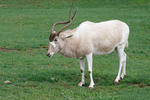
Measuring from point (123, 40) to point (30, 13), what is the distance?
67.8ft

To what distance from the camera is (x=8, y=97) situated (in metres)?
9.05

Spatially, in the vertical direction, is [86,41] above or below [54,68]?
above

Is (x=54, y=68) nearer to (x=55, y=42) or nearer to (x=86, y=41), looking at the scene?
(x=55, y=42)

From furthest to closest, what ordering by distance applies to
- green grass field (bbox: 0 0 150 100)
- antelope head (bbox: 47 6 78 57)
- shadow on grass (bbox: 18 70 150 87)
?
shadow on grass (bbox: 18 70 150 87) < antelope head (bbox: 47 6 78 57) < green grass field (bbox: 0 0 150 100)

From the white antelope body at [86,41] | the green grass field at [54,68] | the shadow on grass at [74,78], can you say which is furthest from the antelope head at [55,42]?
the shadow on grass at [74,78]

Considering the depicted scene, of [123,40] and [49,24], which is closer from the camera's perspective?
[123,40]

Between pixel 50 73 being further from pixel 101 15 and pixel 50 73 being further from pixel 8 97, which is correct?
pixel 101 15

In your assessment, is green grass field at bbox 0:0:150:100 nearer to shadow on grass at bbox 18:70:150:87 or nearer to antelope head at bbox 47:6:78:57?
shadow on grass at bbox 18:70:150:87

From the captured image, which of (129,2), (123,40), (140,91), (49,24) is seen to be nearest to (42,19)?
(49,24)

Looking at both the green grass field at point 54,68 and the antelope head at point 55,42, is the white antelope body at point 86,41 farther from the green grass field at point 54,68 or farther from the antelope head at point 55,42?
the green grass field at point 54,68

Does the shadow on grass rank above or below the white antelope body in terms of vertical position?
below

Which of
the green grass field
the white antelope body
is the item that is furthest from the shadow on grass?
the white antelope body

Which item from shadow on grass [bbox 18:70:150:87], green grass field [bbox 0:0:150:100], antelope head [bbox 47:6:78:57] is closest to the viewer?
green grass field [bbox 0:0:150:100]

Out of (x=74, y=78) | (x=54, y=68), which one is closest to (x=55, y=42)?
(x=74, y=78)
